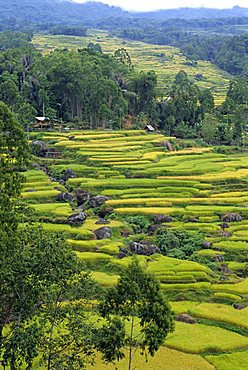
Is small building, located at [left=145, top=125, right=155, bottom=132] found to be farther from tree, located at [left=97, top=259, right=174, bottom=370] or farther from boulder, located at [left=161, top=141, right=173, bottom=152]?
tree, located at [left=97, top=259, right=174, bottom=370]

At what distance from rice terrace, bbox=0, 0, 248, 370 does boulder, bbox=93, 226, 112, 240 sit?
0.07 m

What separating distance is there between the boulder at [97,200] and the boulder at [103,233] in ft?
21.4

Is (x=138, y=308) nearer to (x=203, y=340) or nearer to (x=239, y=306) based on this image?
(x=203, y=340)

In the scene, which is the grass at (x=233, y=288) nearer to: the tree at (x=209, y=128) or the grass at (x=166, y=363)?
the grass at (x=166, y=363)

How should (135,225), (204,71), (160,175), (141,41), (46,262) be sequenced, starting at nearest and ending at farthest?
(46,262) < (135,225) < (160,175) < (204,71) < (141,41)

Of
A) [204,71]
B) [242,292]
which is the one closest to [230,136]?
[242,292]

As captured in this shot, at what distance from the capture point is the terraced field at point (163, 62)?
112938 millimetres

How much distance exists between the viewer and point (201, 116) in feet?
255

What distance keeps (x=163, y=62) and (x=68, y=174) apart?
93.5 m

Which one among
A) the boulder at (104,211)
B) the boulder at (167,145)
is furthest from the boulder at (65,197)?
the boulder at (167,145)

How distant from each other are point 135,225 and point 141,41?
162 meters

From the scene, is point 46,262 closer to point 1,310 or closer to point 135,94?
point 1,310

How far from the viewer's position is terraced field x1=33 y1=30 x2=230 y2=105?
113 m

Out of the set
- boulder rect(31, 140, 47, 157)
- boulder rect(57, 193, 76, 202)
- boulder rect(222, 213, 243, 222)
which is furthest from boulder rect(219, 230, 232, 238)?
boulder rect(31, 140, 47, 157)
